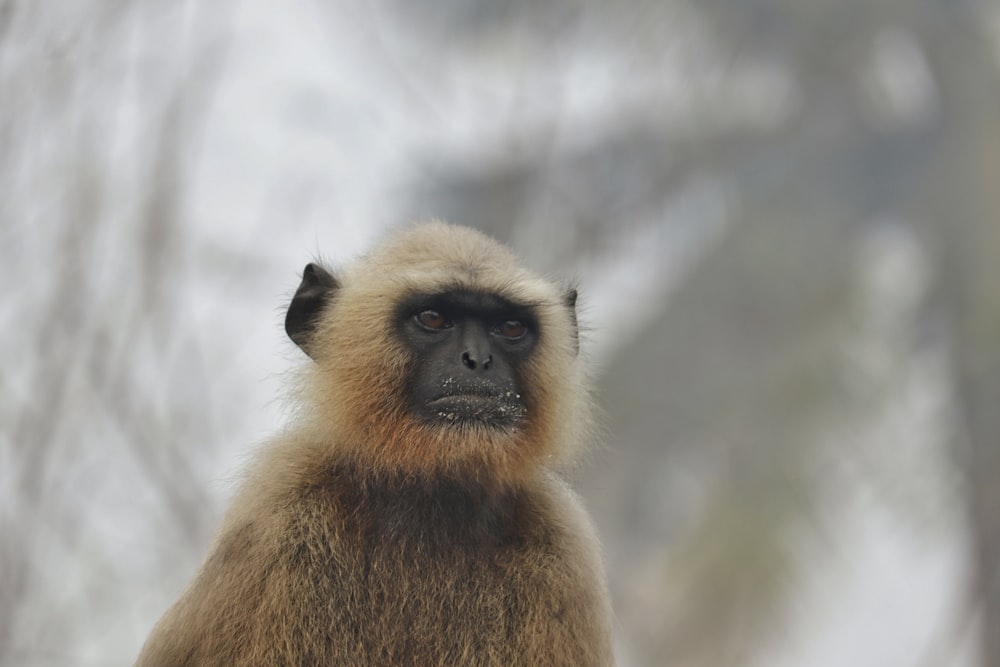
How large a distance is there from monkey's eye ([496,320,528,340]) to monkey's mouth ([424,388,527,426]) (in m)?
0.44

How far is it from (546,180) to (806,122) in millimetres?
15106

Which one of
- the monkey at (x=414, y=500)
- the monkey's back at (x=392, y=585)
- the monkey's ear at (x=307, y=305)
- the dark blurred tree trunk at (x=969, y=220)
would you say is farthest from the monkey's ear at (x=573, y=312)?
the dark blurred tree trunk at (x=969, y=220)

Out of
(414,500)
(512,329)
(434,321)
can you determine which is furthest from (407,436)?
(512,329)

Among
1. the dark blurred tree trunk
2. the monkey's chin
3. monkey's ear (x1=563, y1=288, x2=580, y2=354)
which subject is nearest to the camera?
the monkey's chin

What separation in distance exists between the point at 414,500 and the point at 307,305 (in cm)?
121

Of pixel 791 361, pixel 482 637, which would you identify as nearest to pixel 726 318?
pixel 791 361

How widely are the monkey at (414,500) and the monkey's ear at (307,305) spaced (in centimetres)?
1

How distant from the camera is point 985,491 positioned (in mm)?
15922

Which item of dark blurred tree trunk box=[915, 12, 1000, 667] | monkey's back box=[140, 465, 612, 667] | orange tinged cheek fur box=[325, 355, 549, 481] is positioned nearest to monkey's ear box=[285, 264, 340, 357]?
orange tinged cheek fur box=[325, 355, 549, 481]

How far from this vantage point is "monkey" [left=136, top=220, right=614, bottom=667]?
Answer: 5.43 meters

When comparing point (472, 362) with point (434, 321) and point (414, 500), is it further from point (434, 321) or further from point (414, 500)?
point (414, 500)

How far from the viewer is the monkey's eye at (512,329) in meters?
6.14

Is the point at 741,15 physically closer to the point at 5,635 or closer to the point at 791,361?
the point at 791,361

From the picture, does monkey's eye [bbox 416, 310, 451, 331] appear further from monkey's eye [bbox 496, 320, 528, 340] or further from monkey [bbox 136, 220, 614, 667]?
monkey's eye [bbox 496, 320, 528, 340]
